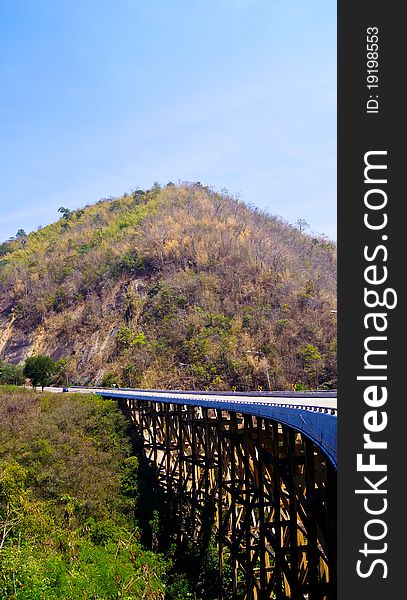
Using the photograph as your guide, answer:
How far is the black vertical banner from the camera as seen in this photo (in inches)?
245

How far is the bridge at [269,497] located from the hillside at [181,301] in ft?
71.4

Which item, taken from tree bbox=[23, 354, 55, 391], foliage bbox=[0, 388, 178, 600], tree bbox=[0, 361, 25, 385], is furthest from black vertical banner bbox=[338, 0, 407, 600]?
tree bbox=[0, 361, 25, 385]

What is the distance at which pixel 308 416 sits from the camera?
1089 cm

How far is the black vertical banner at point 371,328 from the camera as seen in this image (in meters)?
6.23

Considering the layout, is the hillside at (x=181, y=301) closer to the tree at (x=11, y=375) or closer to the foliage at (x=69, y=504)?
the tree at (x=11, y=375)

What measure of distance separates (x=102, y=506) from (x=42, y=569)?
11.8m

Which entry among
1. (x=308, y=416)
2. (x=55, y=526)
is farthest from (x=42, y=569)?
(x=308, y=416)

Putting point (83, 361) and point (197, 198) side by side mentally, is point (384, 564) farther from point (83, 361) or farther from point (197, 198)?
point (197, 198)

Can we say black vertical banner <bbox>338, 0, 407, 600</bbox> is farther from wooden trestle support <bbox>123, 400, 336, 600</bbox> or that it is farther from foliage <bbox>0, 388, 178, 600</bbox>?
foliage <bbox>0, 388, 178, 600</bbox>

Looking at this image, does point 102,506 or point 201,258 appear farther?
point 201,258

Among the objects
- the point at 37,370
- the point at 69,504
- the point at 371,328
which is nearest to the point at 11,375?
the point at 37,370

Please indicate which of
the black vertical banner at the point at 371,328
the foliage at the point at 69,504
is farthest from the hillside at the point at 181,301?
the black vertical banner at the point at 371,328

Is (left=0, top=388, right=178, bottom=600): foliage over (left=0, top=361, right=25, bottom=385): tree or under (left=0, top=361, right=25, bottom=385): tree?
under

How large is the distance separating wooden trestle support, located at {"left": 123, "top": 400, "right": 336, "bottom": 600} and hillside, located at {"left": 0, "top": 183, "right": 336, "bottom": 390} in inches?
891
